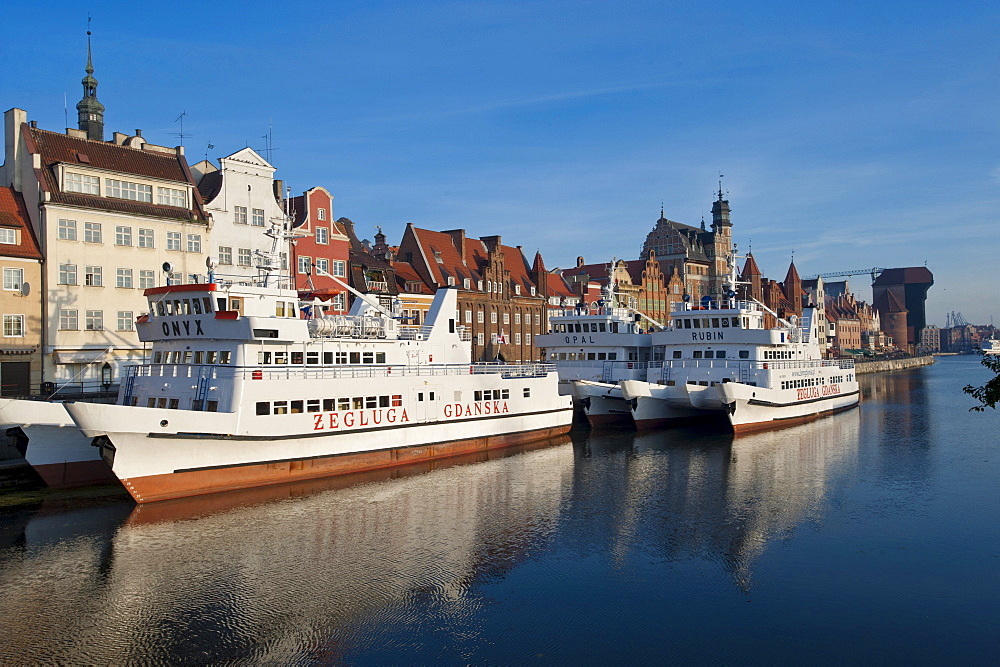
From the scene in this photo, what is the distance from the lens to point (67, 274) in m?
41.4

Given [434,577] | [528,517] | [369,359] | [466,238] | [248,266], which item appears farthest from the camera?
[466,238]

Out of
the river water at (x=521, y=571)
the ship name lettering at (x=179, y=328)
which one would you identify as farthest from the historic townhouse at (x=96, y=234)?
the river water at (x=521, y=571)

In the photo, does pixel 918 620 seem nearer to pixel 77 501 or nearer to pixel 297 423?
pixel 297 423

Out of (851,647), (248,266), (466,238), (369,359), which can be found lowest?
(851,647)

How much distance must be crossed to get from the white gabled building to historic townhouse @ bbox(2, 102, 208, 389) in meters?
1.66

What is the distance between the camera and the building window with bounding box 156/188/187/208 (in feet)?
152

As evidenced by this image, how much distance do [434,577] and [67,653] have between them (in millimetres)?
8864

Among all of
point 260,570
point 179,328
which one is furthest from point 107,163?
point 260,570

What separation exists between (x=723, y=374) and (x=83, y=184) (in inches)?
1643

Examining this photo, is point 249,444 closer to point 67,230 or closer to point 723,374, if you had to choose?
point 67,230

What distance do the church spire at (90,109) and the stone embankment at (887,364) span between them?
112m

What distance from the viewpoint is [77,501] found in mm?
28156

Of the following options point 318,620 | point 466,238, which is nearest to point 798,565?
point 318,620

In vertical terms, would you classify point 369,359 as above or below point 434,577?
above
